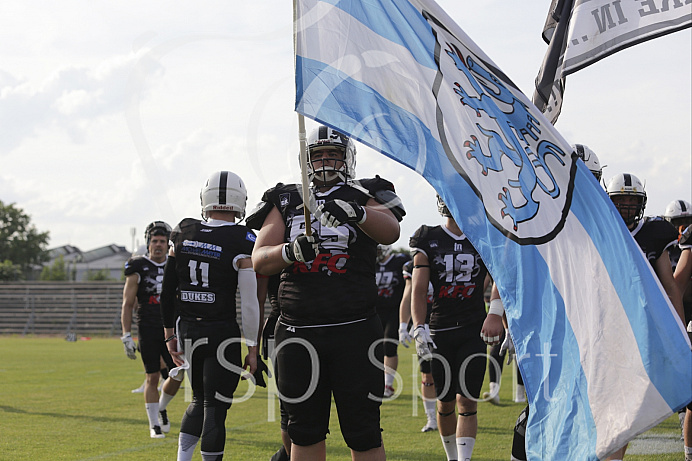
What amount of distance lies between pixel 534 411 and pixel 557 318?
0.43m

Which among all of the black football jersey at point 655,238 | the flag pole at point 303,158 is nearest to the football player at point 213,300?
the flag pole at point 303,158

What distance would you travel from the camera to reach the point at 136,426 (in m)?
8.28

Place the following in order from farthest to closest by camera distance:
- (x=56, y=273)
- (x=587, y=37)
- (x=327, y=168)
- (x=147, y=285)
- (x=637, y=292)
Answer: (x=56, y=273)
(x=147, y=285)
(x=587, y=37)
(x=327, y=168)
(x=637, y=292)

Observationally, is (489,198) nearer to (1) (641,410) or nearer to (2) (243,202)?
(1) (641,410)

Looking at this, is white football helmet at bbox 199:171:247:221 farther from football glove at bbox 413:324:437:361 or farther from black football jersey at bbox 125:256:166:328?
black football jersey at bbox 125:256:166:328

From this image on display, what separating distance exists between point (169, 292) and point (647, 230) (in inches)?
137

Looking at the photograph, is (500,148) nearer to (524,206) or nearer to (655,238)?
(524,206)

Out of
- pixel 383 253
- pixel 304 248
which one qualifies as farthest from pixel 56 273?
pixel 304 248

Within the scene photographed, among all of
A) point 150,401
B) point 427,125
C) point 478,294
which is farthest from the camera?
point 150,401

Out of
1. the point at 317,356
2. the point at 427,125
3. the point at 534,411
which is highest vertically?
the point at 427,125

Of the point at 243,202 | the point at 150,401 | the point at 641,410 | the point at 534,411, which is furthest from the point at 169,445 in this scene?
Result: the point at 641,410

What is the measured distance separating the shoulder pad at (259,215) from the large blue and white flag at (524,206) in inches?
29.4

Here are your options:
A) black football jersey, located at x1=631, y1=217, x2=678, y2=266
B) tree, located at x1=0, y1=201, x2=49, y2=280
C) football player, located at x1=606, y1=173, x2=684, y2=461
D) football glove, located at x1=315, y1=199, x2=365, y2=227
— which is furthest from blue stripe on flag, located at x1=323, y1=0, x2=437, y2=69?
tree, located at x1=0, y1=201, x2=49, y2=280

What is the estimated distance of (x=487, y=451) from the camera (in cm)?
675
